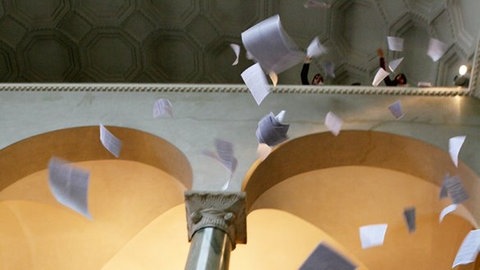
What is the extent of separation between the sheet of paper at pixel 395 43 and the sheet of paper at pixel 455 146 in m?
1.53

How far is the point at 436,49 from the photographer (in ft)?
21.1

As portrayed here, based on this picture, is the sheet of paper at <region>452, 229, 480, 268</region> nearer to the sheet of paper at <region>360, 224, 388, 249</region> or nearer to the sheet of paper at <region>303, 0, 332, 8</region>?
the sheet of paper at <region>360, 224, 388, 249</region>

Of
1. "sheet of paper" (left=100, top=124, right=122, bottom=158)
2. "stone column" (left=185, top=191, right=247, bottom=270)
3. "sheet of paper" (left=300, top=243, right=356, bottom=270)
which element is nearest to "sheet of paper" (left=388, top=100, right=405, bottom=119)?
"stone column" (left=185, top=191, right=247, bottom=270)

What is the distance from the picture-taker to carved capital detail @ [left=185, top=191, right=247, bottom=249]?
184 inches

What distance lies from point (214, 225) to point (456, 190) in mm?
1781

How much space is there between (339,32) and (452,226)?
2.40 metres

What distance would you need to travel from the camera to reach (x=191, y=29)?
7.63m

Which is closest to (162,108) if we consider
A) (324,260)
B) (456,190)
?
(456,190)

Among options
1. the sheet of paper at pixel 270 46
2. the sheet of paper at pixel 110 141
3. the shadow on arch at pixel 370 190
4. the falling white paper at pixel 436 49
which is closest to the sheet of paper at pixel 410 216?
the shadow on arch at pixel 370 190

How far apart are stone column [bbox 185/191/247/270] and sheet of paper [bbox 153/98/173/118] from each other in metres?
1.06

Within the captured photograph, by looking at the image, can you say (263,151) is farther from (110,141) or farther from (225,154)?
(110,141)

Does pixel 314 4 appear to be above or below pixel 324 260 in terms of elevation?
above

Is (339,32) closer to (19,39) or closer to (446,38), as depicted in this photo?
(446,38)

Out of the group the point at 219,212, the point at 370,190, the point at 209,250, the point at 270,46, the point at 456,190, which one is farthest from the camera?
the point at 370,190
